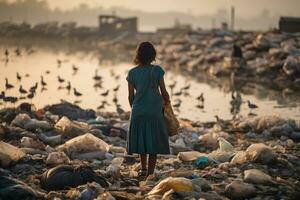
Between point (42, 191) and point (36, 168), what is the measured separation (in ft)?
3.28

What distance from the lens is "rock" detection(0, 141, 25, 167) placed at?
5957 mm

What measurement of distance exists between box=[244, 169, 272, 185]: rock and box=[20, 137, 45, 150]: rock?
3260mm

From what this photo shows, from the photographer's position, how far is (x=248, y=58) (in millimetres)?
23984

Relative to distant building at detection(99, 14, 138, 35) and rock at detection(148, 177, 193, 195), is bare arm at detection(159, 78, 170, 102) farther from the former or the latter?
distant building at detection(99, 14, 138, 35)

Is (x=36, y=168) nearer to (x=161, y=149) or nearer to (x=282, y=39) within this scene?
(x=161, y=149)

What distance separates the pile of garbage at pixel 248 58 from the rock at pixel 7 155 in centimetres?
1359

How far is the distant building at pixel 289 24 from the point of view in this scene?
100 feet

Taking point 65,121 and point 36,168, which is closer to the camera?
point 36,168

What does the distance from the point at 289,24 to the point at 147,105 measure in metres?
27.4

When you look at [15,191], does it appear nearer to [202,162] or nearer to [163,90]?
[163,90]

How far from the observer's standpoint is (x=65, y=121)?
8.47 meters

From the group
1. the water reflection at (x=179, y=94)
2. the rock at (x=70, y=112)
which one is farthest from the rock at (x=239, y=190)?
the water reflection at (x=179, y=94)

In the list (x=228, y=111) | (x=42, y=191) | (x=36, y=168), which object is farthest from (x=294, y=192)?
(x=228, y=111)

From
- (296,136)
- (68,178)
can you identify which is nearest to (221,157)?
(68,178)
